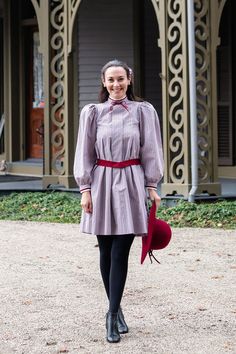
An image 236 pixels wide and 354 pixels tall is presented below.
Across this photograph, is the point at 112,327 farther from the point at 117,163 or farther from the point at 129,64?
the point at 129,64

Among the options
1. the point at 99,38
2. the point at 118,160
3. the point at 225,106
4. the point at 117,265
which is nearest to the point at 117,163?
the point at 118,160

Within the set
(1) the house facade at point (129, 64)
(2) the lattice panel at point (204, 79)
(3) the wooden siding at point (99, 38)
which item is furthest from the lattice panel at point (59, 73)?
(2) the lattice panel at point (204, 79)

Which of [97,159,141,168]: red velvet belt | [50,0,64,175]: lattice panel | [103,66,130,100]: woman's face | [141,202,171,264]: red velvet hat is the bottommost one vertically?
[141,202,171,264]: red velvet hat

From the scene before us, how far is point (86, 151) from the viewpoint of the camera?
5.56 meters

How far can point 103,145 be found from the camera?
5539mm

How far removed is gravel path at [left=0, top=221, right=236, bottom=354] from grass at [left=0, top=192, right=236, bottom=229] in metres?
0.55

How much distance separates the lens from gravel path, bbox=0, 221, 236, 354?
5.47 m

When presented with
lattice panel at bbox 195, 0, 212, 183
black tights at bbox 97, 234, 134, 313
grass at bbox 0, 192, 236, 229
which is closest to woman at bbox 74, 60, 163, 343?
black tights at bbox 97, 234, 134, 313

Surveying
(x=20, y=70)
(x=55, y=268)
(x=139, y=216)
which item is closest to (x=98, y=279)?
(x=55, y=268)

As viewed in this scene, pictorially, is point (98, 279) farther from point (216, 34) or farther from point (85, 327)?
point (216, 34)

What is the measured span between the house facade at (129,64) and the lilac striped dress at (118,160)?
562cm

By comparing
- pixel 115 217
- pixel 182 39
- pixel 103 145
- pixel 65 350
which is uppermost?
pixel 182 39

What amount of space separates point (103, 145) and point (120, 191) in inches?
11.9

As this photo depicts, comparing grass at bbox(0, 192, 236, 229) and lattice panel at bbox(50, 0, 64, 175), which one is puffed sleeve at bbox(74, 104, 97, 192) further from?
lattice panel at bbox(50, 0, 64, 175)
